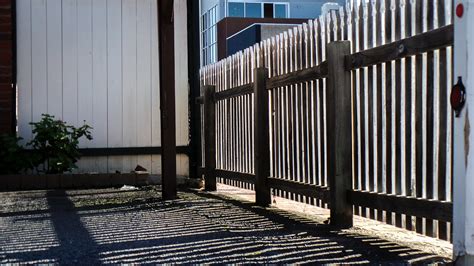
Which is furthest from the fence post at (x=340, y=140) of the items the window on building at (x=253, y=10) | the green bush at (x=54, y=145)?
the window on building at (x=253, y=10)

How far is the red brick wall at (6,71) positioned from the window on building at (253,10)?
33.1m

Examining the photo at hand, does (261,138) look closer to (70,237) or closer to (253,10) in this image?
(70,237)

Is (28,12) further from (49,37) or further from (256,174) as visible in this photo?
(256,174)

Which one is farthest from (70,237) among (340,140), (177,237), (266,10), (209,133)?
(266,10)

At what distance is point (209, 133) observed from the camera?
1048 centimetres

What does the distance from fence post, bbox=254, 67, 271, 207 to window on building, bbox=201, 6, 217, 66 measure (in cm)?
3588

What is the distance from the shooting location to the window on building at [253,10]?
143ft

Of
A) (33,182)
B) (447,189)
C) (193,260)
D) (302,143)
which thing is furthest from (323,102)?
(33,182)

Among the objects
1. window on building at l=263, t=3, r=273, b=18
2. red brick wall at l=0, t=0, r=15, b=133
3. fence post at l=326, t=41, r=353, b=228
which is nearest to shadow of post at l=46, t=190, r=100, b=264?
fence post at l=326, t=41, r=353, b=228

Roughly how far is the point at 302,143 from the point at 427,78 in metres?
2.42

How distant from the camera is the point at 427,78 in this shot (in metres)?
4.93

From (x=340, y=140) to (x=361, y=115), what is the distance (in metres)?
0.31

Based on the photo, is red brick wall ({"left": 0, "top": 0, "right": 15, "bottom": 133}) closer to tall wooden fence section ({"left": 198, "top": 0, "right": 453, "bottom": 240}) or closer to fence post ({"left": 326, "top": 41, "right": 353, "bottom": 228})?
tall wooden fence section ({"left": 198, "top": 0, "right": 453, "bottom": 240})

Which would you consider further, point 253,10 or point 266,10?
point 266,10
